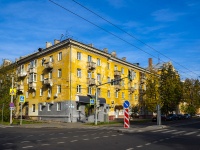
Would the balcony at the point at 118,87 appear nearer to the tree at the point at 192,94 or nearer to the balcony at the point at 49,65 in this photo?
the balcony at the point at 49,65

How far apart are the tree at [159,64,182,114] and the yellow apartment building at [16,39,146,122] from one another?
412 inches

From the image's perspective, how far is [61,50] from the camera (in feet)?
143

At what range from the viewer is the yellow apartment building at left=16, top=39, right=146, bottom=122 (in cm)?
4156

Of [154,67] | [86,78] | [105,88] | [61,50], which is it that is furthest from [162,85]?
[61,50]

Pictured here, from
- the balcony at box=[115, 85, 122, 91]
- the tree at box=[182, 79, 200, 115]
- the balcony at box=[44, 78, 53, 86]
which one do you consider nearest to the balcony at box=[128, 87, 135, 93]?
the balcony at box=[115, 85, 122, 91]

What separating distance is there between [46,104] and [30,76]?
806 cm

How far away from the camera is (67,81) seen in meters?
41.4

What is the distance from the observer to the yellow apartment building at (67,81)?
4156 centimetres

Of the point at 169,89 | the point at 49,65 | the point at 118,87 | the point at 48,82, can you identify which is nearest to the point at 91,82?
the point at 48,82

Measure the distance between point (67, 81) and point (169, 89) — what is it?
26.2 meters

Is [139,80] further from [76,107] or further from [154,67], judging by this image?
[76,107]

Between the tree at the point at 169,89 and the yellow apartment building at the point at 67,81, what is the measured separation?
1047 cm

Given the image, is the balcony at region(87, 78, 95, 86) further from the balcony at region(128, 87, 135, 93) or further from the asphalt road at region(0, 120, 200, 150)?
the asphalt road at region(0, 120, 200, 150)

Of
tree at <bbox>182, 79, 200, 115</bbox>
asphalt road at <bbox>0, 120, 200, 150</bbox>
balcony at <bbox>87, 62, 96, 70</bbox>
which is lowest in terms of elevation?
asphalt road at <bbox>0, 120, 200, 150</bbox>
